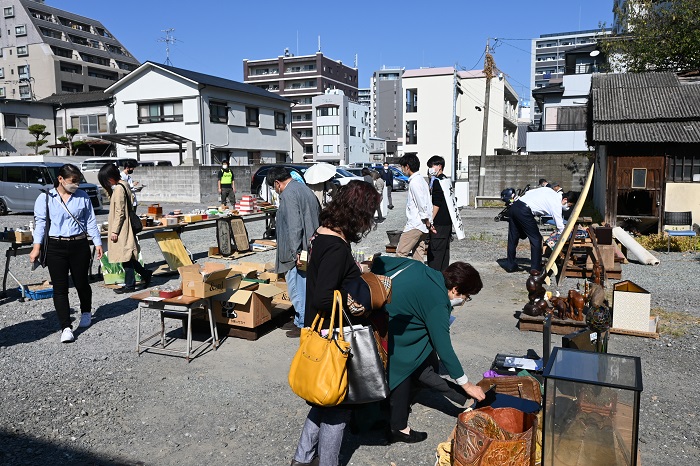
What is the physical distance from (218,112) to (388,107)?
43.7m

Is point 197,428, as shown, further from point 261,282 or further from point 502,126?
point 502,126

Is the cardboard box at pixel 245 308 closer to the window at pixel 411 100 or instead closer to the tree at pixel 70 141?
the tree at pixel 70 141

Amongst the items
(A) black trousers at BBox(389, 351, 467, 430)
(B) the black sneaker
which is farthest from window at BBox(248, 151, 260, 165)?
(B) the black sneaker

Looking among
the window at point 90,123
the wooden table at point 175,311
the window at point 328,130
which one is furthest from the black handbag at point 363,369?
the window at point 328,130

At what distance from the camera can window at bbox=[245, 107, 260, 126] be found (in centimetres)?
3108

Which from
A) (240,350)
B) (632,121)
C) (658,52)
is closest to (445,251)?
(240,350)

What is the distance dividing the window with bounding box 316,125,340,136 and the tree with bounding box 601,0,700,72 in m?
41.1

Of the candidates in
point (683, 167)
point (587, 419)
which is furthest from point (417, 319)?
point (683, 167)

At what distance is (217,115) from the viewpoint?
29.1m

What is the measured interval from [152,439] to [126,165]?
22.3ft

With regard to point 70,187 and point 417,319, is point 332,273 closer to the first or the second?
point 417,319

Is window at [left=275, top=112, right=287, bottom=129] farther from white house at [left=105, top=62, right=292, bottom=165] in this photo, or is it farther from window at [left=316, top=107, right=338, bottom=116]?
window at [left=316, top=107, right=338, bottom=116]

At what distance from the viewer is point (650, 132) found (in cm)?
1204

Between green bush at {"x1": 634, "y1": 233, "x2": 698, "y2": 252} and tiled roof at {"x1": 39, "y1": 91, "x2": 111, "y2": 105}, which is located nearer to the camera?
green bush at {"x1": 634, "y1": 233, "x2": 698, "y2": 252}
